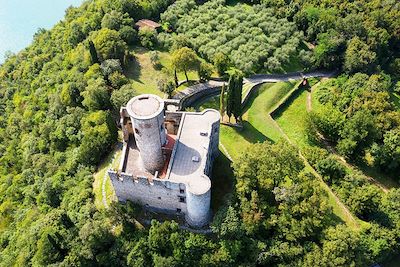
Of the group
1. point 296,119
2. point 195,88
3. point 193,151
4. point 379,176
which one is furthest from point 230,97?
point 379,176

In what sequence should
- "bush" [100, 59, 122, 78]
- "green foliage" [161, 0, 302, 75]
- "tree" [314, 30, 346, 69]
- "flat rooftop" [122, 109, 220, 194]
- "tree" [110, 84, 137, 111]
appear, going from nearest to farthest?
"flat rooftop" [122, 109, 220, 194], "tree" [110, 84, 137, 111], "bush" [100, 59, 122, 78], "green foliage" [161, 0, 302, 75], "tree" [314, 30, 346, 69]

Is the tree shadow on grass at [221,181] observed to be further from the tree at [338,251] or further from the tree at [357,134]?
the tree at [357,134]

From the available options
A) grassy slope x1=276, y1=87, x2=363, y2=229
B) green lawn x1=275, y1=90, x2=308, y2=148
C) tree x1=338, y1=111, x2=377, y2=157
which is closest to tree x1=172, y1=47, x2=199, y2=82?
green lawn x1=275, y1=90, x2=308, y2=148

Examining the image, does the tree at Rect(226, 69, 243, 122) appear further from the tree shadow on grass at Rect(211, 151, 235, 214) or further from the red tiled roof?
the red tiled roof

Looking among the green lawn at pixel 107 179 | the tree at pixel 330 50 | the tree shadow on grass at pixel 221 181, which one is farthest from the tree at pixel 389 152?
the green lawn at pixel 107 179

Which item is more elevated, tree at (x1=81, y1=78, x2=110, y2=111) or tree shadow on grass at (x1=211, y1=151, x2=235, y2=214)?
tree at (x1=81, y1=78, x2=110, y2=111)
